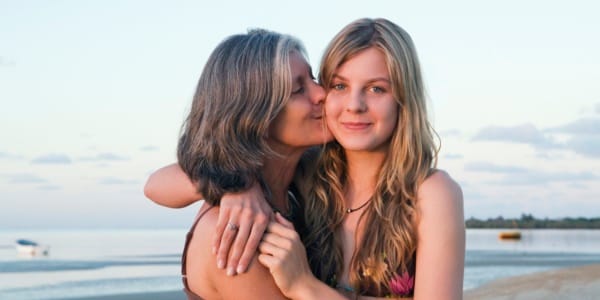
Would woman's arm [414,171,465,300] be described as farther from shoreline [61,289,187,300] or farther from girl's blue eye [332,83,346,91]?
shoreline [61,289,187,300]

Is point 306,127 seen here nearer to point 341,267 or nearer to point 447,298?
point 341,267

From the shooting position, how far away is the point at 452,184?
416 cm

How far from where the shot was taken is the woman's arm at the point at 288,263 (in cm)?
377

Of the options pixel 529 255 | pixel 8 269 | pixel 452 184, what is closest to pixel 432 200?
pixel 452 184

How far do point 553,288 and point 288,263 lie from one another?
813 centimetres

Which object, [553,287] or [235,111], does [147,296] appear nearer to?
[553,287]

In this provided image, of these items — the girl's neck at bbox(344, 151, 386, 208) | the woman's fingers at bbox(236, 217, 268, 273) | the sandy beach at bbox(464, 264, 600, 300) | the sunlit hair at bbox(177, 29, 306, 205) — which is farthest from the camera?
the sandy beach at bbox(464, 264, 600, 300)

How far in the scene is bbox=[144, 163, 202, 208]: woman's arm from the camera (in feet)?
14.3

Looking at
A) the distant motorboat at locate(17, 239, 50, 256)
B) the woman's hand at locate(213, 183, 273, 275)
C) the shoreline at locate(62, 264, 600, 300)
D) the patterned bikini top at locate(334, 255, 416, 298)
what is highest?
the woman's hand at locate(213, 183, 273, 275)

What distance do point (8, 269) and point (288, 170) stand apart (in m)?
22.3

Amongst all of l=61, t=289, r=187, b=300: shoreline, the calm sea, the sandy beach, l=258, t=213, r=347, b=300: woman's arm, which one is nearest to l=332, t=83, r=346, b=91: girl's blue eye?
l=258, t=213, r=347, b=300: woman's arm

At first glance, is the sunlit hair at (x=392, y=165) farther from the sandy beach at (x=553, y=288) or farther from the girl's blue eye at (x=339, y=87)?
the sandy beach at (x=553, y=288)

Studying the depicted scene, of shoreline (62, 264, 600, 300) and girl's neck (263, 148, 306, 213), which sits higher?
girl's neck (263, 148, 306, 213)

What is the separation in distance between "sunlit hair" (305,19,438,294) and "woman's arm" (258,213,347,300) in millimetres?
472
